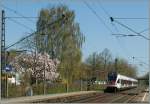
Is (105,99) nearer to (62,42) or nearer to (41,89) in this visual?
(41,89)

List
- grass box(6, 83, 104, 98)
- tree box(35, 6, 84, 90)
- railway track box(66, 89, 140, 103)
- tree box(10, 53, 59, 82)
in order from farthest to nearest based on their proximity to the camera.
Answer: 1. tree box(10, 53, 59, 82)
2. tree box(35, 6, 84, 90)
3. grass box(6, 83, 104, 98)
4. railway track box(66, 89, 140, 103)

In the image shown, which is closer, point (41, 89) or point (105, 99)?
point (105, 99)

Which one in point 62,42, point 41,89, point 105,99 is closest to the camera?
point 105,99

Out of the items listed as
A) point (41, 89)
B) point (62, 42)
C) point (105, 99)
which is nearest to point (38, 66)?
point (62, 42)

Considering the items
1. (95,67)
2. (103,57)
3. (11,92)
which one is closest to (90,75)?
(95,67)

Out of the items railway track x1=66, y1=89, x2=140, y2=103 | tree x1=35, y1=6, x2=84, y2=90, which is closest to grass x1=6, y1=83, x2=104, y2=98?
tree x1=35, y1=6, x2=84, y2=90

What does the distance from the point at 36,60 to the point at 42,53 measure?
2.70 meters

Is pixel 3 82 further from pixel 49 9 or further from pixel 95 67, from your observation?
pixel 95 67

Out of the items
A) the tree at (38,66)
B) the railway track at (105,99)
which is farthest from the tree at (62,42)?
the railway track at (105,99)

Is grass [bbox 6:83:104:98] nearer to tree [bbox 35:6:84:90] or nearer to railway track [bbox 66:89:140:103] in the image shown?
tree [bbox 35:6:84:90]

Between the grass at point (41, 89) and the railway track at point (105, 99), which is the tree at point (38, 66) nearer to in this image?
the grass at point (41, 89)

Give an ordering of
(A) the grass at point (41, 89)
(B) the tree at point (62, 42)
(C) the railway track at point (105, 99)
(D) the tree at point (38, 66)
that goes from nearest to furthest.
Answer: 1. (C) the railway track at point (105, 99)
2. (A) the grass at point (41, 89)
3. (B) the tree at point (62, 42)
4. (D) the tree at point (38, 66)

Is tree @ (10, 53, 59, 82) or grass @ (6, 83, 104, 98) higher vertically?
tree @ (10, 53, 59, 82)

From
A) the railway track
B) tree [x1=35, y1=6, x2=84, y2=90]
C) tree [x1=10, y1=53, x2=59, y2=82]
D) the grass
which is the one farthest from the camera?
tree [x1=10, y1=53, x2=59, y2=82]
